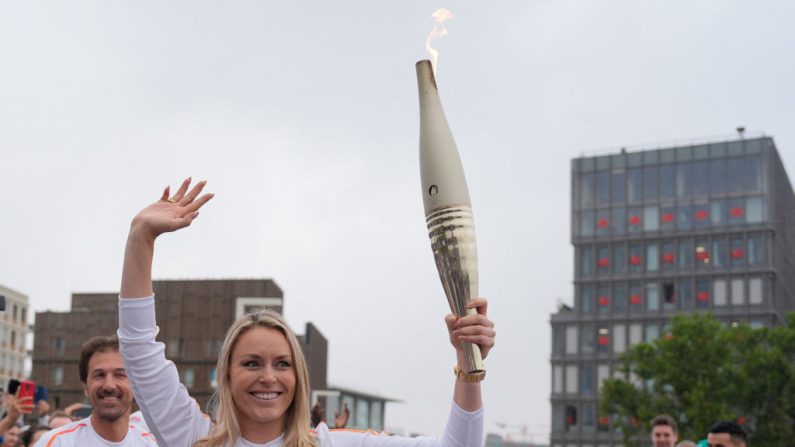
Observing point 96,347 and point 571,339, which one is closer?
point 96,347

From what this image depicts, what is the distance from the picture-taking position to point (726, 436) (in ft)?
33.0

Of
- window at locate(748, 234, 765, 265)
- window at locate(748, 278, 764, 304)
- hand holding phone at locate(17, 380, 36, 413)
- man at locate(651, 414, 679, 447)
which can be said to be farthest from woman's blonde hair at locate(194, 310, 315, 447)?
window at locate(748, 234, 765, 265)

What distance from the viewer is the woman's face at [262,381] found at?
354 centimetres

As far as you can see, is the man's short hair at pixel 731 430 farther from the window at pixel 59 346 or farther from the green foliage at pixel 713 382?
the window at pixel 59 346

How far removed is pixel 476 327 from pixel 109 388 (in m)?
3.26

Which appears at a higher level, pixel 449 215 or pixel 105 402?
pixel 449 215

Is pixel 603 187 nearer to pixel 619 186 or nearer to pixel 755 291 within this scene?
pixel 619 186

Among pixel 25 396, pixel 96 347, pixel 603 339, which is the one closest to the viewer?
pixel 96 347

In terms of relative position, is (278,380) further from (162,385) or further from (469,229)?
(469,229)

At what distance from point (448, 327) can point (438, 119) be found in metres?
0.64

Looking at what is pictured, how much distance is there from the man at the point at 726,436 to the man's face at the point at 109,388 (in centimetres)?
592

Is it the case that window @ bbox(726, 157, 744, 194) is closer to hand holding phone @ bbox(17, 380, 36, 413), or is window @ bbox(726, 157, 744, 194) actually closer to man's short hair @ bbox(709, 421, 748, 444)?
man's short hair @ bbox(709, 421, 748, 444)

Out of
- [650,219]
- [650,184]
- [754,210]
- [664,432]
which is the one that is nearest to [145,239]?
[664,432]

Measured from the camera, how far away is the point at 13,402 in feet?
24.4
